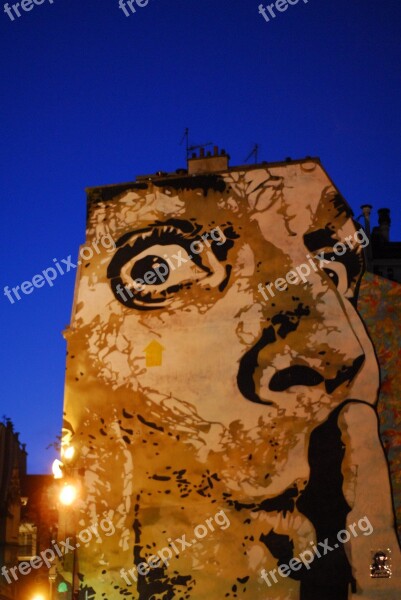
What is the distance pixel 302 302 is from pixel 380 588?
26.4ft

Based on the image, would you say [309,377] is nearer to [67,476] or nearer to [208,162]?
[67,476]

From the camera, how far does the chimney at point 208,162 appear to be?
25.6 meters

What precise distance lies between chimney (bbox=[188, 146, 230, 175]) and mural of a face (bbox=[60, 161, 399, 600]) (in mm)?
1090

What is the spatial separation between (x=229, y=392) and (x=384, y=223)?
11.7 m

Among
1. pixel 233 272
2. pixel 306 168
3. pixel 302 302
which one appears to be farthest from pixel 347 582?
pixel 306 168

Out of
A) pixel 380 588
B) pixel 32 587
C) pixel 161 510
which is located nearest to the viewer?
pixel 380 588

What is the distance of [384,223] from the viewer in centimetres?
3042

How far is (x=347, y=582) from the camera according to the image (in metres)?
20.4

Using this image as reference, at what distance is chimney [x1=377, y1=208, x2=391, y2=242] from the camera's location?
98.3ft

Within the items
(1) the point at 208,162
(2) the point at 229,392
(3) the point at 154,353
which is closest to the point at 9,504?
(3) the point at 154,353

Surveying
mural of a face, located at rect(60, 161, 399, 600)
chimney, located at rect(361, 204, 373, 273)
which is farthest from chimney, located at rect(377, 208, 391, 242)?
mural of a face, located at rect(60, 161, 399, 600)

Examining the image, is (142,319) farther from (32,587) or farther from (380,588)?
(32,587)

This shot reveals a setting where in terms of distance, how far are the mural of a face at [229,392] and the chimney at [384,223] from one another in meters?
6.99

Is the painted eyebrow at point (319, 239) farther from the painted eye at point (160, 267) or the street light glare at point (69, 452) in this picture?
the street light glare at point (69, 452)
